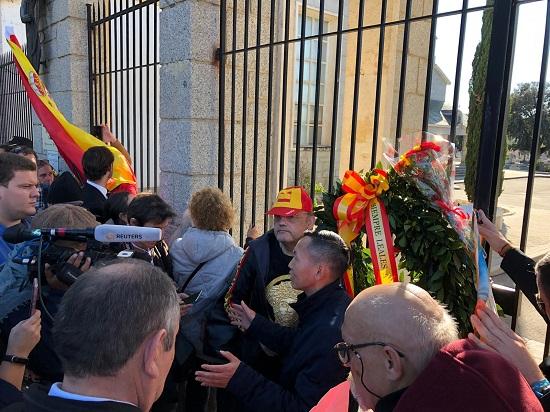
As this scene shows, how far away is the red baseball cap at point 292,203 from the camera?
2699mm

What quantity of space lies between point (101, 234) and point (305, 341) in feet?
3.13

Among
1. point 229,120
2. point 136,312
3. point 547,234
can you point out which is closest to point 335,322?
point 136,312

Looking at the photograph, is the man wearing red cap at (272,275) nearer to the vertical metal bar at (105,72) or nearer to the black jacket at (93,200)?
the black jacket at (93,200)

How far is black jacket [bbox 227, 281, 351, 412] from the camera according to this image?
6.23 ft

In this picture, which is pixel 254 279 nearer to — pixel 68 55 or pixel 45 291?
pixel 45 291

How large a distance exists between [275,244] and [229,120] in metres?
1.85

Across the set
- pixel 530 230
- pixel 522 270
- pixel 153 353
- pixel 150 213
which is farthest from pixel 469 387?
pixel 530 230

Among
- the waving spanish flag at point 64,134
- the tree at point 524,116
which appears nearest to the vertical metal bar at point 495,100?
the waving spanish flag at point 64,134

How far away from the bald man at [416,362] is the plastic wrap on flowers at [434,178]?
1.90 ft

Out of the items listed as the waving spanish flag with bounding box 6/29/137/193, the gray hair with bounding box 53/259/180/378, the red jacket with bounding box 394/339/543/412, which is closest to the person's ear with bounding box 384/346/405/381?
the red jacket with bounding box 394/339/543/412

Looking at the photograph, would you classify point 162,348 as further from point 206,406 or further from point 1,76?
point 1,76

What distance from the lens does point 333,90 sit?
4.73 metres

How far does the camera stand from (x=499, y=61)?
2.18 metres

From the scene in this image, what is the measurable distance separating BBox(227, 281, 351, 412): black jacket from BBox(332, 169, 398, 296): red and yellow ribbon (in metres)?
0.25
